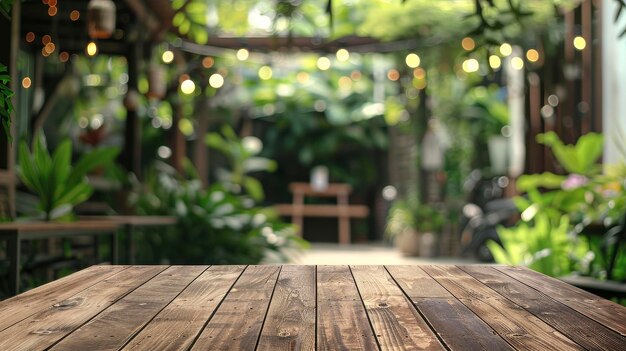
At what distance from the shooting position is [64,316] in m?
1.83

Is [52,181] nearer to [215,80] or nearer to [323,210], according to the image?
[215,80]

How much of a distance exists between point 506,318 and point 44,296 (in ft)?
3.61

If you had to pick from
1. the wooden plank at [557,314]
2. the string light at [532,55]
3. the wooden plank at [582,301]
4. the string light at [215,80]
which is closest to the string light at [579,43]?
the string light at [532,55]

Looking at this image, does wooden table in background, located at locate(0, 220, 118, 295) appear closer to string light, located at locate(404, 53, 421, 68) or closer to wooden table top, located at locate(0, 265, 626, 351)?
wooden table top, located at locate(0, 265, 626, 351)

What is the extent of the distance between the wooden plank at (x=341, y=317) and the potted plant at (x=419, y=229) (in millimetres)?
8620

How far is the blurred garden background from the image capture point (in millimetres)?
5238

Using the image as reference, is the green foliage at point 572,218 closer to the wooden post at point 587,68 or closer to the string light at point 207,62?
the wooden post at point 587,68

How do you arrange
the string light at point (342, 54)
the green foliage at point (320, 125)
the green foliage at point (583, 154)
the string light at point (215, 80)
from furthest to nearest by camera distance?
the green foliage at point (320, 125) → the string light at point (215, 80) → the string light at point (342, 54) → the green foliage at point (583, 154)

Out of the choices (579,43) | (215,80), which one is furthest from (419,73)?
(579,43)

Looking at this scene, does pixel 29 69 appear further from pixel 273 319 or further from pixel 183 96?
pixel 273 319

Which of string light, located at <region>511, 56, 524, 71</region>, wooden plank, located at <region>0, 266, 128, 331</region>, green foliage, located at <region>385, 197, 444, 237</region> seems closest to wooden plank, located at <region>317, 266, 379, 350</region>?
wooden plank, located at <region>0, 266, 128, 331</region>

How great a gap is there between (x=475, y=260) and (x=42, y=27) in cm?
544

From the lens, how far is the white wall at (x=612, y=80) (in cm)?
696

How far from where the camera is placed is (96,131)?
8.71 meters
